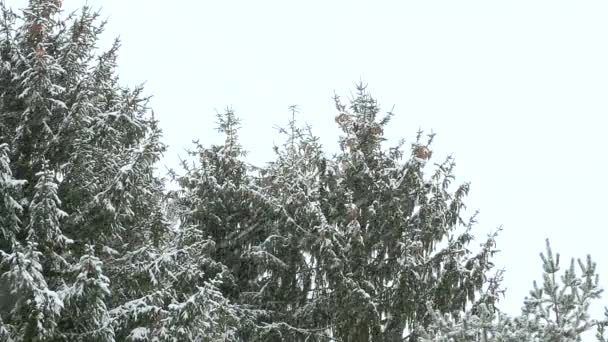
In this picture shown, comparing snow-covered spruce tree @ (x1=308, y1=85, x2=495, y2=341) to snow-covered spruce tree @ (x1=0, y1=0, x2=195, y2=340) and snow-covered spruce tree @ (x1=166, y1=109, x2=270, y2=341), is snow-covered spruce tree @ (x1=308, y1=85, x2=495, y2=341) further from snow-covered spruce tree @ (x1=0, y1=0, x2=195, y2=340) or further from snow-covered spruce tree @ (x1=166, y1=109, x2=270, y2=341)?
snow-covered spruce tree @ (x1=0, y1=0, x2=195, y2=340)

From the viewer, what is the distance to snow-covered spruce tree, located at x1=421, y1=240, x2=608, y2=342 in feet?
20.8

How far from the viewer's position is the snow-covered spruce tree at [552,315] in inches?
250

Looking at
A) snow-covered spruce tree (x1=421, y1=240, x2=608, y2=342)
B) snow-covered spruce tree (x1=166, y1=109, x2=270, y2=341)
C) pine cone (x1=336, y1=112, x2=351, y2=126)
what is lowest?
snow-covered spruce tree (x1=421, y1=240, x2=608, y2=342)

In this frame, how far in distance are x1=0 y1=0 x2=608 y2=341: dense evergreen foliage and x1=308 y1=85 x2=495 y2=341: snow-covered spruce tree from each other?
0.04 m

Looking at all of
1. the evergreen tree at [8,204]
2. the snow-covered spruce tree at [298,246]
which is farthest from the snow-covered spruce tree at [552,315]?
the snow-covered spruce tree at [298,246]

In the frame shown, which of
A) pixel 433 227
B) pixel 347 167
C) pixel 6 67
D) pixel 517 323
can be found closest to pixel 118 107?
pixel 6 67

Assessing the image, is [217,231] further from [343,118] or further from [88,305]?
[88,305]

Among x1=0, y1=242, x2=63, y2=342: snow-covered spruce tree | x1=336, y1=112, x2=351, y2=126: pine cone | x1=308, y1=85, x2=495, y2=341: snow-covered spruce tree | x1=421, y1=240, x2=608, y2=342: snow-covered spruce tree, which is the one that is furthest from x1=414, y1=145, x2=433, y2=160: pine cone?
x1=421, y1=240, x2=608, y2=342: snow-covered spruce tree

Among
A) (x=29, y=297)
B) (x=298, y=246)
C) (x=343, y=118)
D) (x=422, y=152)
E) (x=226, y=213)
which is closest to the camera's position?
(x=29, y=297)

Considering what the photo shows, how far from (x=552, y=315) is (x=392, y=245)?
9.57 m

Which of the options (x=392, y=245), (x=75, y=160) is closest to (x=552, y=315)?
(x=75, y=160)

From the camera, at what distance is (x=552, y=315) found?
6516mm

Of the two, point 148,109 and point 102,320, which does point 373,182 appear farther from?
point 102,320

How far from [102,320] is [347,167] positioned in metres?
7.64
